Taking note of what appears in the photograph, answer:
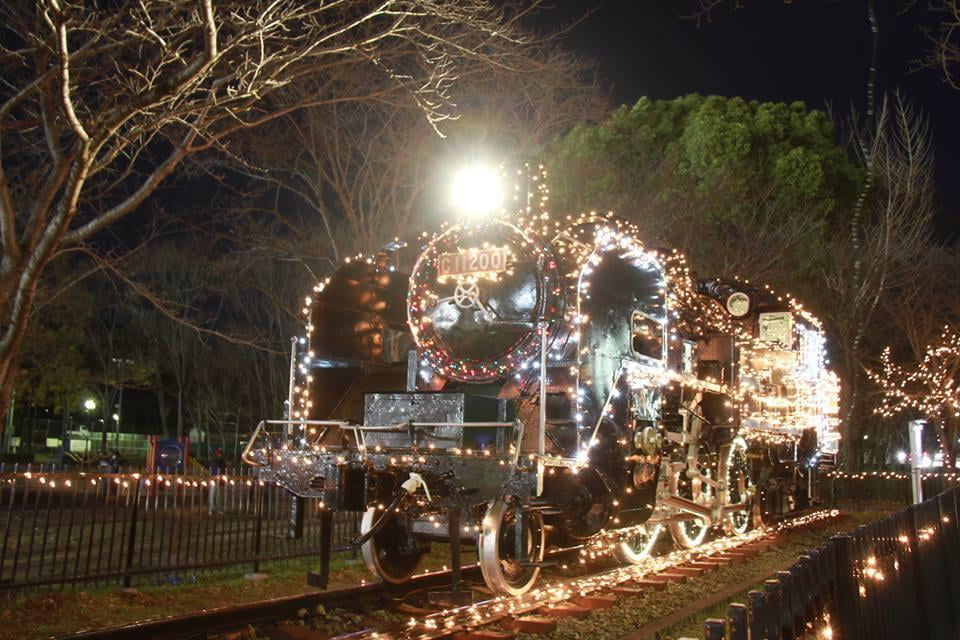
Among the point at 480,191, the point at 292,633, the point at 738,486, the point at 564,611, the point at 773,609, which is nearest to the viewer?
the point at 773,609

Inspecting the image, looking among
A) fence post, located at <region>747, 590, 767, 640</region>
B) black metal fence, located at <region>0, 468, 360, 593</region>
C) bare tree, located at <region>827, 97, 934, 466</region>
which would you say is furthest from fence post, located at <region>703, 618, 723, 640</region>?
bare tree, located at <region>827, 97, 934, 466</region>

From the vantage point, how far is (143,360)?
33.4 metres

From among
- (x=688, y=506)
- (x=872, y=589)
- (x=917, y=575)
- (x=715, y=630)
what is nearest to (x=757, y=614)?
(x=715, y=630)

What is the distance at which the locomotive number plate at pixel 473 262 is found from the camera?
27.2 feet

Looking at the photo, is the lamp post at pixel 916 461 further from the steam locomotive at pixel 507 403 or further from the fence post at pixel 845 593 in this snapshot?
the fence post at pixel 845 593

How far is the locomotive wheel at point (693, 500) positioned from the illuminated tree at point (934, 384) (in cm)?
1578

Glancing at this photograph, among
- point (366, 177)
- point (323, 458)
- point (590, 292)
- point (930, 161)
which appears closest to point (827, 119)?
point (930, 161)

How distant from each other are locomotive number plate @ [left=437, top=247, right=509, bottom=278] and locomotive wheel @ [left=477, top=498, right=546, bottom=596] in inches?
95.5

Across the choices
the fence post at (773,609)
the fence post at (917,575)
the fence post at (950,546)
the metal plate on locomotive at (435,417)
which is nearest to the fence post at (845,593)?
the fence post at (773,609)

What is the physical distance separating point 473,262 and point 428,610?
3.33 m

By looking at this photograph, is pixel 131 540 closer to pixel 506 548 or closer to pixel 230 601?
pixel 230 601

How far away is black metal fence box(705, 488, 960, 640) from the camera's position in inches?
147

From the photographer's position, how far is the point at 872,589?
204 inches

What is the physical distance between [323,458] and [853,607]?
178 inches
